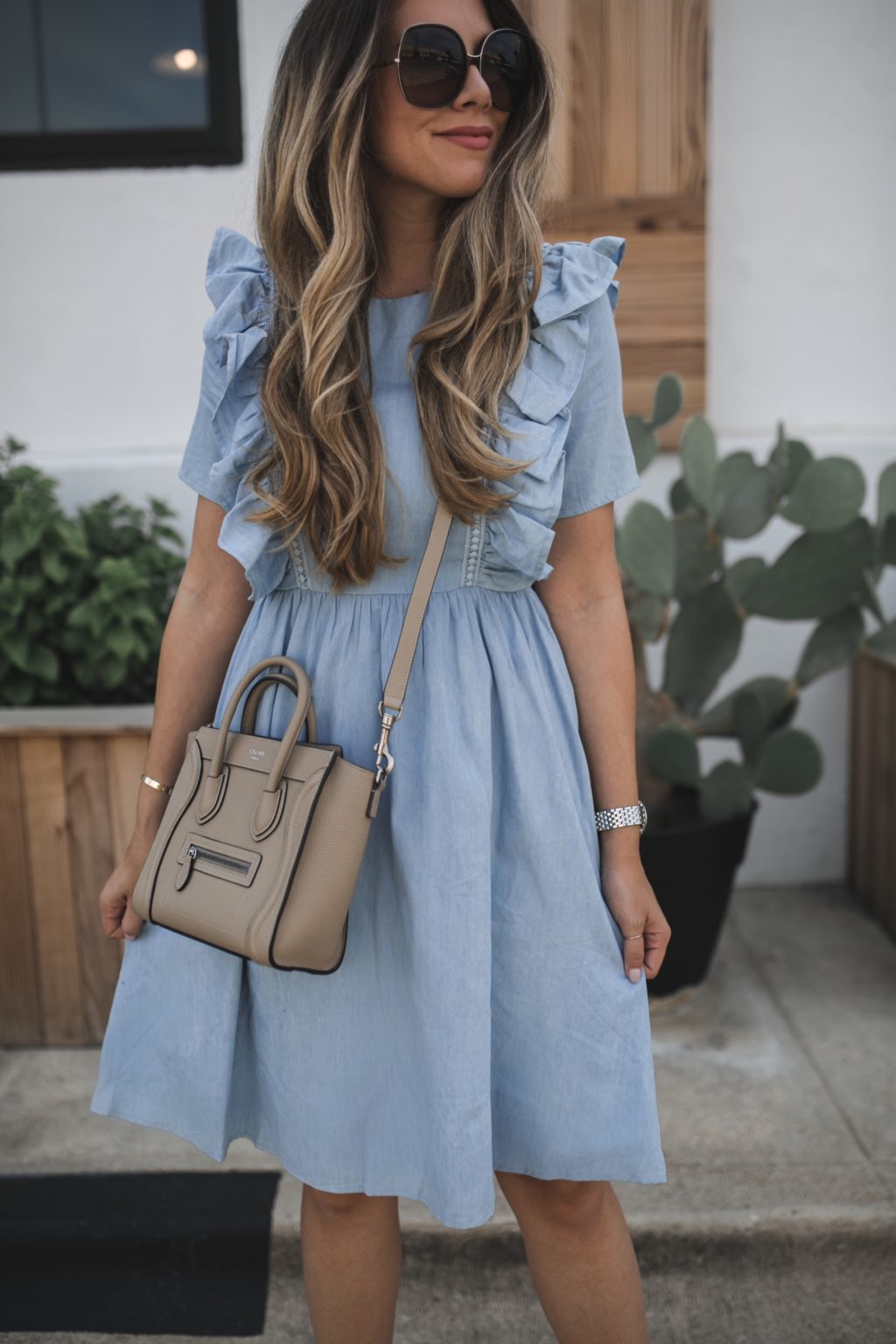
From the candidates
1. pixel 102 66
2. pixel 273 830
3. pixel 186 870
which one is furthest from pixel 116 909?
pixel 102 66

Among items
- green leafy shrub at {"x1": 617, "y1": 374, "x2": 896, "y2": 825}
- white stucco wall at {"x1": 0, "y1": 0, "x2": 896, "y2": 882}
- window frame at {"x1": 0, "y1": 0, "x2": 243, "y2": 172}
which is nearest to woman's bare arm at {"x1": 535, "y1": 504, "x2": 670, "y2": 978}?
green leafy shrub at {"x1": 617, "y1": 374, "x2": 896, "y2": 825}

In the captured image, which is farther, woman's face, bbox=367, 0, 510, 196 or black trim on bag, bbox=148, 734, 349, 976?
woman's face, bbox=367, 0, 510, 196

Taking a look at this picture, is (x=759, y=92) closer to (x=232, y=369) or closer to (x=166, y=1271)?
(x=232, y=369)

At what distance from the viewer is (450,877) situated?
48.8 inches

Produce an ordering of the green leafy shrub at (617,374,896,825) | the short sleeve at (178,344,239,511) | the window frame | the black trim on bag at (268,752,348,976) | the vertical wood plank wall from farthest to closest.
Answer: the window frame
the vertical wood plank wall
the green leafy shrub at (617,374,896,825)
the short sleeve at (178,344,239,511)
the black trim on bag at (268,752,348,976)

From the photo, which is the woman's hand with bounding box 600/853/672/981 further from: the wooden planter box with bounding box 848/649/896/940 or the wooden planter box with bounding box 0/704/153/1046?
the wooden planter box with bounding box 848/649/896/940

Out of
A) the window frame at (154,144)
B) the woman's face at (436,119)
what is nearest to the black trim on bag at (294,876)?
the woman's face at (436,119)

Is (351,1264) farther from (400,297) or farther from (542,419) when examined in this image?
(400,297)

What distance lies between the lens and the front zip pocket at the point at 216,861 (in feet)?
3.86

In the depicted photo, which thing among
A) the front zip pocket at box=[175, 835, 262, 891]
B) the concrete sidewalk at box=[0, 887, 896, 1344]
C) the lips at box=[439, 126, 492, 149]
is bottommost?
the concrete sidewalk at box=[0, 887, 896, 1344]

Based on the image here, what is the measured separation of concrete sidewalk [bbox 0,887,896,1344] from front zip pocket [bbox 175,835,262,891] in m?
1.00

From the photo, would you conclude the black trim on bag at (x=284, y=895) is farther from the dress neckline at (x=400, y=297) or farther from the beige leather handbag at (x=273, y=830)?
the dress neckline at (x=400, y=297)

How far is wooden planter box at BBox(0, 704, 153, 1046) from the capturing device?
2.38 metres

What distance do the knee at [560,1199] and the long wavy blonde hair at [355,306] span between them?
758mm
